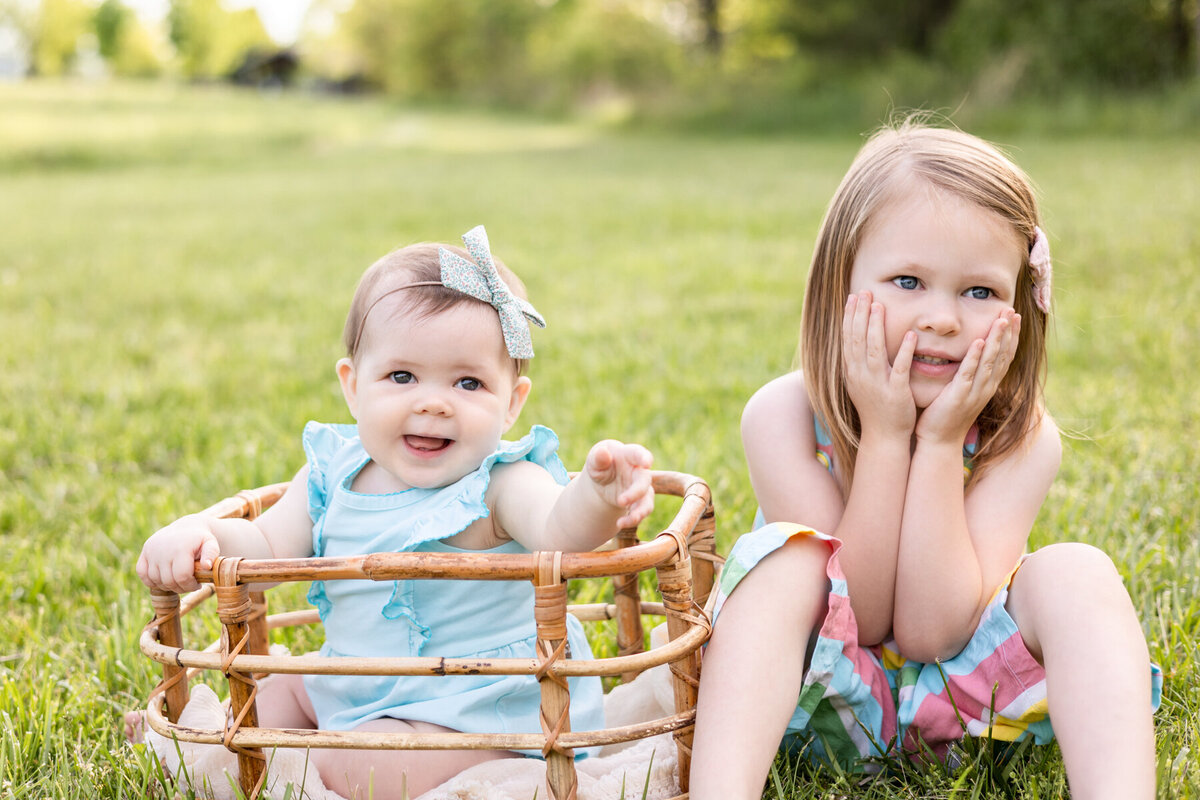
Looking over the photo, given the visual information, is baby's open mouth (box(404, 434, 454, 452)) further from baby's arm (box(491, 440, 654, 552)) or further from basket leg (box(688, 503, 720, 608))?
basket leg (box(688, 503, 720, 608))

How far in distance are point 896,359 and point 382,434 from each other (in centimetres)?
82

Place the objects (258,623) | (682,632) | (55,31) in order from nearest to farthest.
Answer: (682,632) < (258,623) < (55,31)

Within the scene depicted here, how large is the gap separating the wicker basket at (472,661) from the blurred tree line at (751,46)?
13315 mm

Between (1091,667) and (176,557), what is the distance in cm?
128

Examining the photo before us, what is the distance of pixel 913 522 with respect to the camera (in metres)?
1.64

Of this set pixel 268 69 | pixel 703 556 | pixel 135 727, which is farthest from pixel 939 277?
pixel 268 69

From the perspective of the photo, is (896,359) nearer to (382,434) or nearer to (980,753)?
(980,753)

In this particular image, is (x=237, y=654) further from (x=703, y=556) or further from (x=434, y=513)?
(x=703, y=556)

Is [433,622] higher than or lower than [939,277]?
lower

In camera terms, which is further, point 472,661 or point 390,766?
point 390,766

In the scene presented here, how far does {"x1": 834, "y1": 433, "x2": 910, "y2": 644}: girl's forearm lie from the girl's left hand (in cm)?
7

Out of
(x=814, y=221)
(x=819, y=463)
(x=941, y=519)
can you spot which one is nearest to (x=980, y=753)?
(x=941, y=519)

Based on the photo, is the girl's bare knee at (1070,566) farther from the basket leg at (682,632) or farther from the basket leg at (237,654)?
the basket leg at (237,654)

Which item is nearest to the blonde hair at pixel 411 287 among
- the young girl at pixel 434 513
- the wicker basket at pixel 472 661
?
the young girl at pixel 434 513
